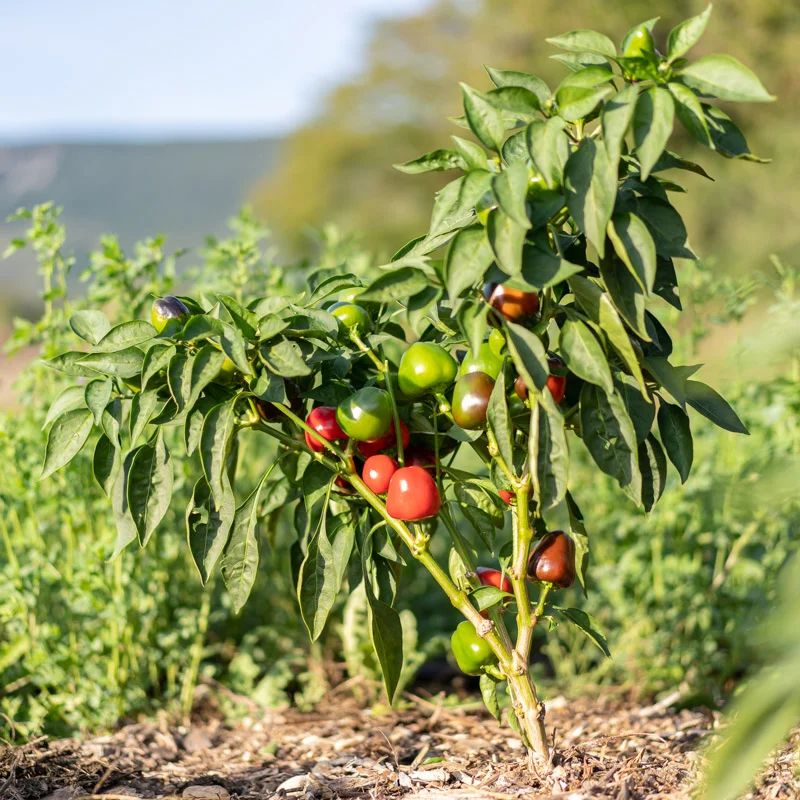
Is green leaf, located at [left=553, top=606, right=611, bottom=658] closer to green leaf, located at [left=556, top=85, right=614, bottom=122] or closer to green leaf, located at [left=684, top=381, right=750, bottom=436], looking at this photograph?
green leaf, located at [left=684, top=381, right=750, bottom=436]

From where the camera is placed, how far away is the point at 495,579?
134 centimetres

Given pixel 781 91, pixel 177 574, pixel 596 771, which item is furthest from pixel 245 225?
pixel 781 91

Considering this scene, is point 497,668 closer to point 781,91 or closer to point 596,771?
point 596,771

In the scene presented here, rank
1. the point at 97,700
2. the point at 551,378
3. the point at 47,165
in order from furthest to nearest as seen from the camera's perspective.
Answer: the point at 47,165 < the point at 97,700 < the point at 551,378

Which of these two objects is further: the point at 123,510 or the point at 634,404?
the point at 123,510

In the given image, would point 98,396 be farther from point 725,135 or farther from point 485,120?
point 725,135

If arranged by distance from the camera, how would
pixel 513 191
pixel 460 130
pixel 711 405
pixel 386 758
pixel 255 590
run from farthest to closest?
pixel 460 130
pixel 255 590
pixel 386 758
pixel 711 405
pixel 513 191

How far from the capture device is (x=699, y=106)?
97cm

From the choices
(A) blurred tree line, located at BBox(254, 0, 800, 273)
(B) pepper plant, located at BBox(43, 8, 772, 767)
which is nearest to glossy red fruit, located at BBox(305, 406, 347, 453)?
(B) pepper plant, located at BBox(43, 8, 772, 767)

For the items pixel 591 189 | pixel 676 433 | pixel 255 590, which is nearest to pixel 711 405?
pixel 676 433

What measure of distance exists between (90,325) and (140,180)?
1094cm

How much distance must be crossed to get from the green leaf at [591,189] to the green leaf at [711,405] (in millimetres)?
288

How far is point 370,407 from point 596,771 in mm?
679

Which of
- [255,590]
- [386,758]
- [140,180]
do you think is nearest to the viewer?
[386,758]
